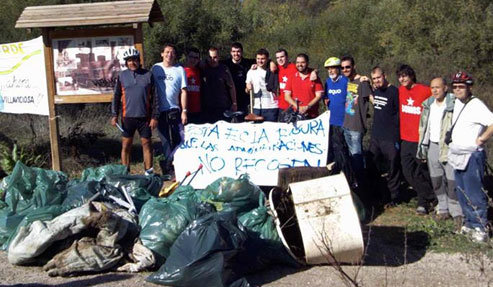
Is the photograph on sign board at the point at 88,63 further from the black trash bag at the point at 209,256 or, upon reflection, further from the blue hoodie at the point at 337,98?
the black trash bag at the point at 209,256

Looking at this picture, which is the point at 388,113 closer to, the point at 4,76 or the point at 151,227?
the point at 151,227

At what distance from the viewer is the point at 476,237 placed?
691 centimetres

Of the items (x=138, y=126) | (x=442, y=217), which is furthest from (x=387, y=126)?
(x=138, y=126)

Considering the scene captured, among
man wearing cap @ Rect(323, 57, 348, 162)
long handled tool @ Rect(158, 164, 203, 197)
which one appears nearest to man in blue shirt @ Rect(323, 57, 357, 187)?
man wearing cap @ Rect(323, 57, 348, 162)

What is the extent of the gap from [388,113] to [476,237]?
2.14 meters

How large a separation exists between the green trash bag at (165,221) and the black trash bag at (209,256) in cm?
35

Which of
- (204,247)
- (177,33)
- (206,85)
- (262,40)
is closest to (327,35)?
(262,40)

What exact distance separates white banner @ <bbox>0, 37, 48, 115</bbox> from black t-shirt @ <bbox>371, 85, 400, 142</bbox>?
195 inches

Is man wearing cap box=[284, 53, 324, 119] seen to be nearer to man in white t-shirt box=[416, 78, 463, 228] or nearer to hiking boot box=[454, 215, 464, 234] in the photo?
man in white t-shirt box=[416, 78, 463, 228]

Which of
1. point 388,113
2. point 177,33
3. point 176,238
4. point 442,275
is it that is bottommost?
point 442,275

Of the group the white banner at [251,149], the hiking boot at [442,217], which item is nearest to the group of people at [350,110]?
the hiking boot at [442,217]

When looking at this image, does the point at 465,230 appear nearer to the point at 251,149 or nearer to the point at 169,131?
the point at 251,149

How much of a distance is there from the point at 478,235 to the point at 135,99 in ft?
15.2

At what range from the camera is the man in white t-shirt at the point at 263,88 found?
959cm
